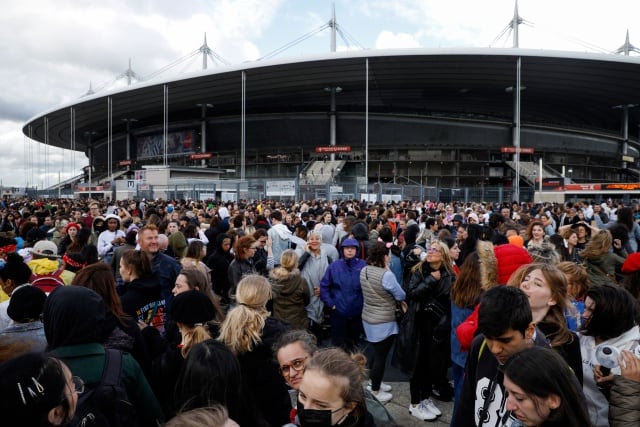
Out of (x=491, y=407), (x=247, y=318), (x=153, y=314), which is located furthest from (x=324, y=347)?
(x=153, y=314)

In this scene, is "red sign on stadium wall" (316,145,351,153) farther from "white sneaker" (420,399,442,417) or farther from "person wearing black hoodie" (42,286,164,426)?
"person wearing black hoodie" (42,286,164,426)

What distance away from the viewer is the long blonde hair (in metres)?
2.50

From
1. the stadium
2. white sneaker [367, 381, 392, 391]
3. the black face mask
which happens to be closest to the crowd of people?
the black face mask

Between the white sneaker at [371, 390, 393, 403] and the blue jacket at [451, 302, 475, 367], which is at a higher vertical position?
the blue jacket at [451, 302, 475, 367]

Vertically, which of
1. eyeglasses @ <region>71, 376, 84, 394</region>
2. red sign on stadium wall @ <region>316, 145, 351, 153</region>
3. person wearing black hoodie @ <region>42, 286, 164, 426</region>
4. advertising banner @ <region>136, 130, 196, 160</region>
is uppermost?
advertising banner @ <region>136, 130, 196, 160</region>

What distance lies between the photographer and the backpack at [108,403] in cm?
165

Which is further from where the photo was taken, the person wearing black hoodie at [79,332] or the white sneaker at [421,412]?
the white sneaker at [421,412]

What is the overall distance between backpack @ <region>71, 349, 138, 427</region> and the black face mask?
843mm

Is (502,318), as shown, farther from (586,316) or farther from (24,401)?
(24,401)

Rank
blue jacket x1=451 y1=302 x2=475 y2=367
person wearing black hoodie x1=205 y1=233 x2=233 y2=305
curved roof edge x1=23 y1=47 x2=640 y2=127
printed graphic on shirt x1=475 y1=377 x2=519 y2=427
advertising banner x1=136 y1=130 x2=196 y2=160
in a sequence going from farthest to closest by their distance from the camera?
advertising banner x1=136 y1=130 x2=196 y2=160 → curved roof edge x1=23 y1=47 x2=640 y2=127 → person wearing black hoodie x1=205 y1=233 x2=233 y2=305 → blue jacket x1=451 y1=302 x2=475 y2=367 → printed graphic on shirt x1=475 y1=377 x2=519 y2=427

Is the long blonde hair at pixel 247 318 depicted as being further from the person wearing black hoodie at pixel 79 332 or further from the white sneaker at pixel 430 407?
the white sneaker at pixel 430 407

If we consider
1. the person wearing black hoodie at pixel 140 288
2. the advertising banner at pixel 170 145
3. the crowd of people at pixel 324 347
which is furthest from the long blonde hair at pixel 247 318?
the advertising banner at pixel 170 145

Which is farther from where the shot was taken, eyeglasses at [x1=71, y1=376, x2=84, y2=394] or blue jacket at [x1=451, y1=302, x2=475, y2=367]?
blue jacket at [x1=451, y1=302, x2=475, y2=367]

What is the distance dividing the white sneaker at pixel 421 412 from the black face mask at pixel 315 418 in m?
2.94
